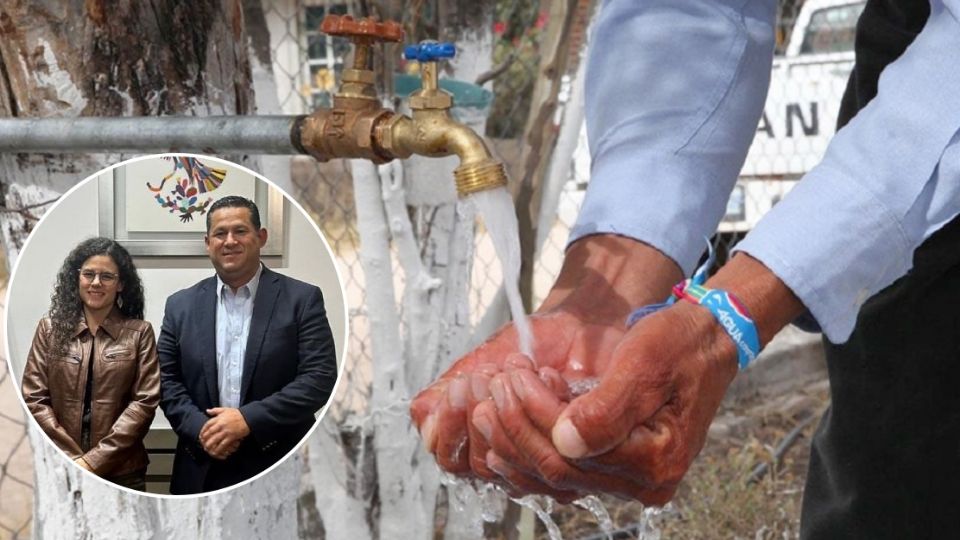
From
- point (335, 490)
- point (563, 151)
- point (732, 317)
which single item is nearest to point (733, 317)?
point (732, 317)

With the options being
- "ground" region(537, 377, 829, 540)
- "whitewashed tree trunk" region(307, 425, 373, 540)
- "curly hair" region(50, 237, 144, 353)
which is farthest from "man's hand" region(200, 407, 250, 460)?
"ground" region(537, 377, 829, 540)

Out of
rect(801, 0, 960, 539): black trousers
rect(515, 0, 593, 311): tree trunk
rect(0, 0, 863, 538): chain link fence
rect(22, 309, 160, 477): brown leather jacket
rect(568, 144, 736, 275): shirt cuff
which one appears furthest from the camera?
rect(0, 0, 863, 538): chain link fence

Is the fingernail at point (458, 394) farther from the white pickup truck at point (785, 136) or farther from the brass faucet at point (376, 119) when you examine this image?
the white pickup truck at point (785, 136)

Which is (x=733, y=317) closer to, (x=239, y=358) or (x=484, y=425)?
(x=484, y=425)

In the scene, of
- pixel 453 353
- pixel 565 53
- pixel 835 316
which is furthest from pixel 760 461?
pixel 835 316

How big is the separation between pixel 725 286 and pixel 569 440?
0.25 metres

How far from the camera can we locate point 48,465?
5.72ft

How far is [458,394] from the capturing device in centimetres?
128

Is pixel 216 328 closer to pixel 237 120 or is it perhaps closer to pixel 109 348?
pixel 109 348

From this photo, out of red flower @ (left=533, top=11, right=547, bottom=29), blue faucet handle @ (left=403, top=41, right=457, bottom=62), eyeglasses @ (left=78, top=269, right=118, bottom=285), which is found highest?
blue faucet handle @ (left=403, top=41, right=457, bottom=62)

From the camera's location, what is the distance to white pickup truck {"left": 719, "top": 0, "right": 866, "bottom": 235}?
5.75m

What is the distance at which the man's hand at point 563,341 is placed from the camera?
129 cm

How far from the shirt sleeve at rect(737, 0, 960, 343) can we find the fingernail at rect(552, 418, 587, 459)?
0.28m

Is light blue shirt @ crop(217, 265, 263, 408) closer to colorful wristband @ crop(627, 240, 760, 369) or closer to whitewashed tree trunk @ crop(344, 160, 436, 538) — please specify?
colorful wristband @ crop(627, 240, 760, 369)
